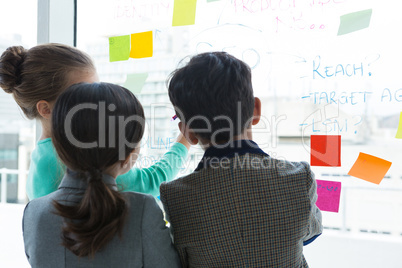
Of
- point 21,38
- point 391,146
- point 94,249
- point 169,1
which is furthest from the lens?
point 21,38

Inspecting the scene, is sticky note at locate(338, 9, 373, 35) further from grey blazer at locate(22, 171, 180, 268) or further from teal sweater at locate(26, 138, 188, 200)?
grey blazer at locate(22, 171, 180, 268)

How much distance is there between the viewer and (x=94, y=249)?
23.3 inches

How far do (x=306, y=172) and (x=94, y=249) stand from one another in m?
0.39

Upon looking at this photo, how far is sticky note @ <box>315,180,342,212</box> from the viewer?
2.89ft

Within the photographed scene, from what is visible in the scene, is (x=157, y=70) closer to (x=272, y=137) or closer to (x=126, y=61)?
(x=126, y=61)

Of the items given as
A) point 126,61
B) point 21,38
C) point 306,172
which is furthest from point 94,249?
point 21,38

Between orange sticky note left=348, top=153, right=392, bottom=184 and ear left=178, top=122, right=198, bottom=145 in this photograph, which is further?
orange sticky note left=348, top=153, right=392, bottom=184

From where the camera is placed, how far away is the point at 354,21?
0.85 metres

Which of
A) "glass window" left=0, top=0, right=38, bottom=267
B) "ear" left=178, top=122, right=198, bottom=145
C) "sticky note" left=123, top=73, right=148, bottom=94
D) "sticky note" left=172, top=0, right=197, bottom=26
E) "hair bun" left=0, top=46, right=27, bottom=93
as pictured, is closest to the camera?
"ear" left=178, top=122, right=198, bottom=145

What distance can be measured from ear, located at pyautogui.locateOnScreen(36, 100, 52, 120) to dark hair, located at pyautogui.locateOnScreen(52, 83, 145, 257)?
0.21 metres

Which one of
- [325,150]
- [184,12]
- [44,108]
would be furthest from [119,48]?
[325,150]

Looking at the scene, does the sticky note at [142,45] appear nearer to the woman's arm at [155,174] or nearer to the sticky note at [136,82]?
the sticky note at [136,82]

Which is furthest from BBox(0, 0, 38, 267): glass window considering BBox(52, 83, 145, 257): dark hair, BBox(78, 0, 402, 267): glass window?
BBox(78, 0, 402, 267): glass window

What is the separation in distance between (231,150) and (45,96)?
0.46 m
